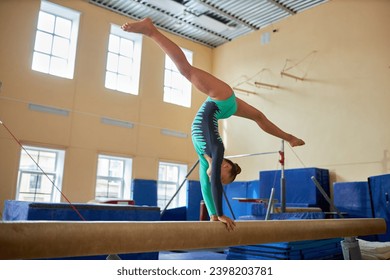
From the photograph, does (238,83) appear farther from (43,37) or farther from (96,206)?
(96,206)

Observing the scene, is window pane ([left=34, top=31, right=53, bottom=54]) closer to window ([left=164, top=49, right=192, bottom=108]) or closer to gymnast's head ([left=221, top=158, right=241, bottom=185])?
window ([left=164, top=49, right=192, bottom=108])

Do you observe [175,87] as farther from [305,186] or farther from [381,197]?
[381,197]

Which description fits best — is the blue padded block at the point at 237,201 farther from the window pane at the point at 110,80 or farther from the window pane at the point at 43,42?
the window pane at the point at 43,42

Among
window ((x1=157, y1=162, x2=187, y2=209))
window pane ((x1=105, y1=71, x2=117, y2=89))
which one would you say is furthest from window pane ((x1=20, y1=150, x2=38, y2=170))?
window ((x1=157, y1=162, x2=187, y2=209))

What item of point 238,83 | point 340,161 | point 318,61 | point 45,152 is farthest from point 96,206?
point 238,83

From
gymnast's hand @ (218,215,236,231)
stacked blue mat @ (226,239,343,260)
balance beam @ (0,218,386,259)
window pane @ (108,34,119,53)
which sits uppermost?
window pane @ (108,34,119,53)

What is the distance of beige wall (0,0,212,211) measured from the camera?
24.1ft

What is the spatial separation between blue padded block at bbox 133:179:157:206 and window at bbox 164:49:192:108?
2.59 meters

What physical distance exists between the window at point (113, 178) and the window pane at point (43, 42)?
2815 mm

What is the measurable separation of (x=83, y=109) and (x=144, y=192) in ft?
8.26

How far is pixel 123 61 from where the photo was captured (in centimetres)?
928

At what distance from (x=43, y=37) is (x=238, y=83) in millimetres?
5191

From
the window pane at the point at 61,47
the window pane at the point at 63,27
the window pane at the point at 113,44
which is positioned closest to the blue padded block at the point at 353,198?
the window pane at the point at 113,44

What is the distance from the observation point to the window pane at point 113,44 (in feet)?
29.8
